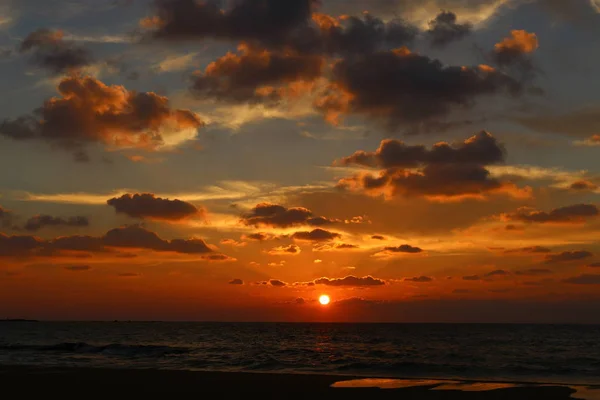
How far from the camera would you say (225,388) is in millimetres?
26734

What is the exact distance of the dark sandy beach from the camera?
24.7m

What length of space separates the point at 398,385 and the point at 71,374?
18730 mm

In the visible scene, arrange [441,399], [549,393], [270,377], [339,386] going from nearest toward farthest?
[441,399], [549,393], [339,386], [270,377]

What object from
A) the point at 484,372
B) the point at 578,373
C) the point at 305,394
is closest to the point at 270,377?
the point at 305,394

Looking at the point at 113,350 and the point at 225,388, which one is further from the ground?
the point at 225,388

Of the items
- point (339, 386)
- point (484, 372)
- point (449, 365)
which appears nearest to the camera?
point (339, 386)

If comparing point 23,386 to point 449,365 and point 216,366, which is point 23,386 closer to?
point 216,366

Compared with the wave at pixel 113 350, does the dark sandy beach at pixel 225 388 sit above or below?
above

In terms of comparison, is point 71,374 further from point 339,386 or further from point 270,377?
point 339,386

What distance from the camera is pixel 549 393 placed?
85.0ft

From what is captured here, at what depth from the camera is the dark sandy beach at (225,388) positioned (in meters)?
24.7

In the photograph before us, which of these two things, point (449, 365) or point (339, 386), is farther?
point (449, 365)

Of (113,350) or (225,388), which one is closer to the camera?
(225,388)

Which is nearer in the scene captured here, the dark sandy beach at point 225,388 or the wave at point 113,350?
the dark sandy beach at point 225,388
